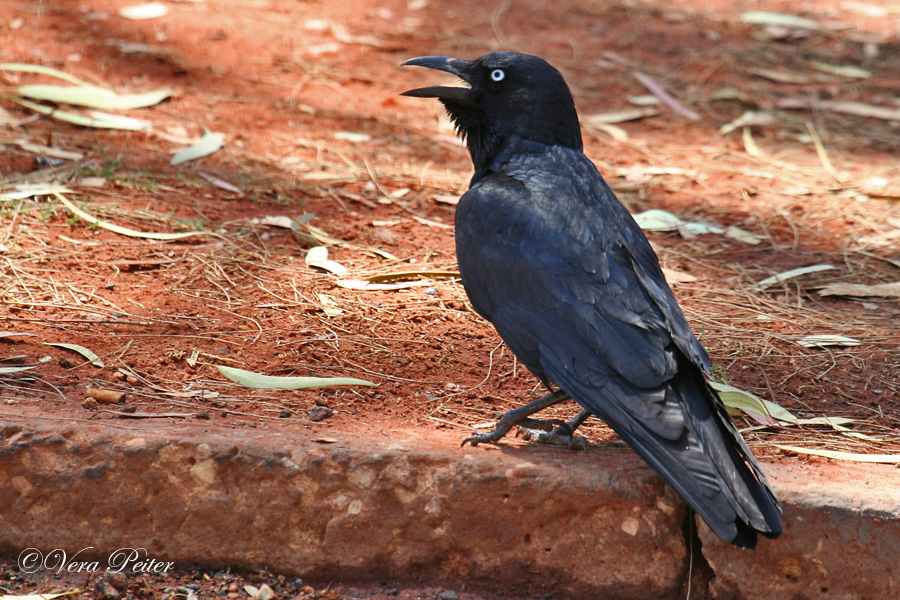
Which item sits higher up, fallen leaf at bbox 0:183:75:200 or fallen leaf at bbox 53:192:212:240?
fallen leaf at bbox 0:183:75:200

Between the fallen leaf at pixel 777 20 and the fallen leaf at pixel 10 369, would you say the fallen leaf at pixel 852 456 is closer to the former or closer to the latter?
the fallen leaf at pixel 10 369

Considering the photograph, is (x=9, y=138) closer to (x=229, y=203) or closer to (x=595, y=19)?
(x=229, y=203)

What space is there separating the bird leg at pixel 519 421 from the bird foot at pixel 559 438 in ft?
0.14

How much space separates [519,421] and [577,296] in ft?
1.54

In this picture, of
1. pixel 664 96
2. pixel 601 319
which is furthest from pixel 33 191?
pixel 664 96

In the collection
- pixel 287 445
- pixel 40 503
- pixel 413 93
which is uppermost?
pixel 413 93

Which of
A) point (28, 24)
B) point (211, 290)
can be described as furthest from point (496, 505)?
point (28, 24)

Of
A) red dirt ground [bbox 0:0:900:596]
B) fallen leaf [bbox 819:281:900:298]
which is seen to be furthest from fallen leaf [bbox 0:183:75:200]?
fallen leaf [bbox 819:281:900:298]

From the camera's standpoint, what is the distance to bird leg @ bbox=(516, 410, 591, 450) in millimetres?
2842

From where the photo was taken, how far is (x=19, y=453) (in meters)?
2.49

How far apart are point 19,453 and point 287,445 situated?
2.47 feet

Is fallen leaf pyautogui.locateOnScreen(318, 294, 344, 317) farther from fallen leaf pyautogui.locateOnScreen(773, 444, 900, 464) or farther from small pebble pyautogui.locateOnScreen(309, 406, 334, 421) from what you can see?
fallen leaf pyautogui.locateOnScreen(773, 444, 900, 464)
